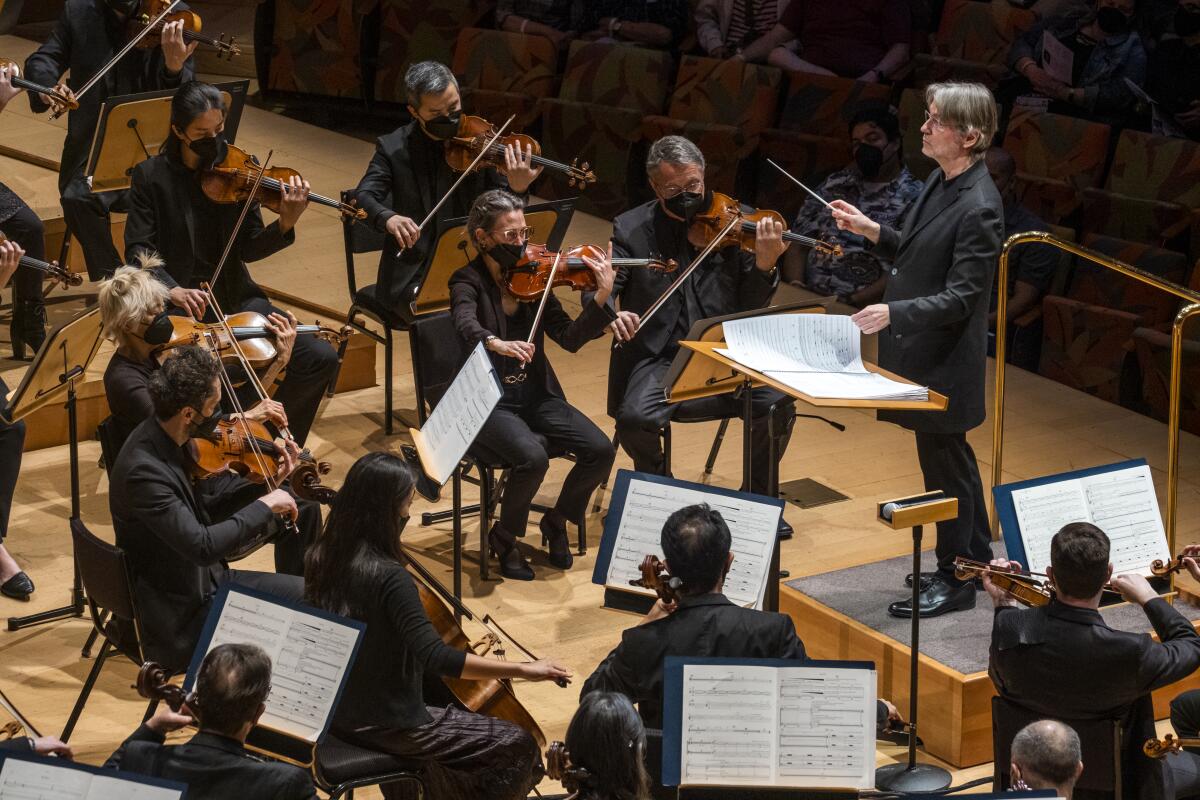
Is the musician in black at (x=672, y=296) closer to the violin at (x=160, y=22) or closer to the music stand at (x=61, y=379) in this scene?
the music stand at (x=61, y=379)

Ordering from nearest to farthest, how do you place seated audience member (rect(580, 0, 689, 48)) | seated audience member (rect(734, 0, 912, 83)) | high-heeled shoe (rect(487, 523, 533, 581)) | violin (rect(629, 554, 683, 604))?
violin (rect(629, 554, 683, 604))
high-heeled shoe (rect(487, 523, 533, 581))
seated audience member (rect(734, 0, 912, 83))
seated audience member (rect(580, 0, 689, 48))

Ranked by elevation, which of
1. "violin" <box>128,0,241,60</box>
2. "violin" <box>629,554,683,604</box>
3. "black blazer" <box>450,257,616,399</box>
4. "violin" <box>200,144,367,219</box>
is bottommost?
"violin" <box>629,554,683,604</box>

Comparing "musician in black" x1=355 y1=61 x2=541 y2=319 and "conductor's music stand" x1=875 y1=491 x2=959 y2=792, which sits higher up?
"musician in black" x1=355 y1=61 x2=541 y2=319

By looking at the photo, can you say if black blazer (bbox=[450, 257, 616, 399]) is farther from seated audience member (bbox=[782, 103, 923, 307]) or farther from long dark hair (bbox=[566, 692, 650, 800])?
long dark hair (bbox=[566, 692, 650, 800])

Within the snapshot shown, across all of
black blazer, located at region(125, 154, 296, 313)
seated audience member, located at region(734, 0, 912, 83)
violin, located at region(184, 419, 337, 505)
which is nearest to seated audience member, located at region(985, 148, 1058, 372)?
seated audience member, located at region(734, 0, 912, 83)

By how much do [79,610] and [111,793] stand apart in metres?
2.25

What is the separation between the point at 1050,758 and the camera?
3.13 m

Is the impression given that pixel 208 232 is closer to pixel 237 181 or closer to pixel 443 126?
pixel 237 181

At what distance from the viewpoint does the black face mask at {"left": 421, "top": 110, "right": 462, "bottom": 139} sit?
5.97m

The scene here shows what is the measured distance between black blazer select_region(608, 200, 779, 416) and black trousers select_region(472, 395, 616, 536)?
0.27m

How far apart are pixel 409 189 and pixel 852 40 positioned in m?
2.91

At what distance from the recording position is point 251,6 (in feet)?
37.4

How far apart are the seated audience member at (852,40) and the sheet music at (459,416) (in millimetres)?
3980

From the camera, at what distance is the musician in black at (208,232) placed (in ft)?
18.5
